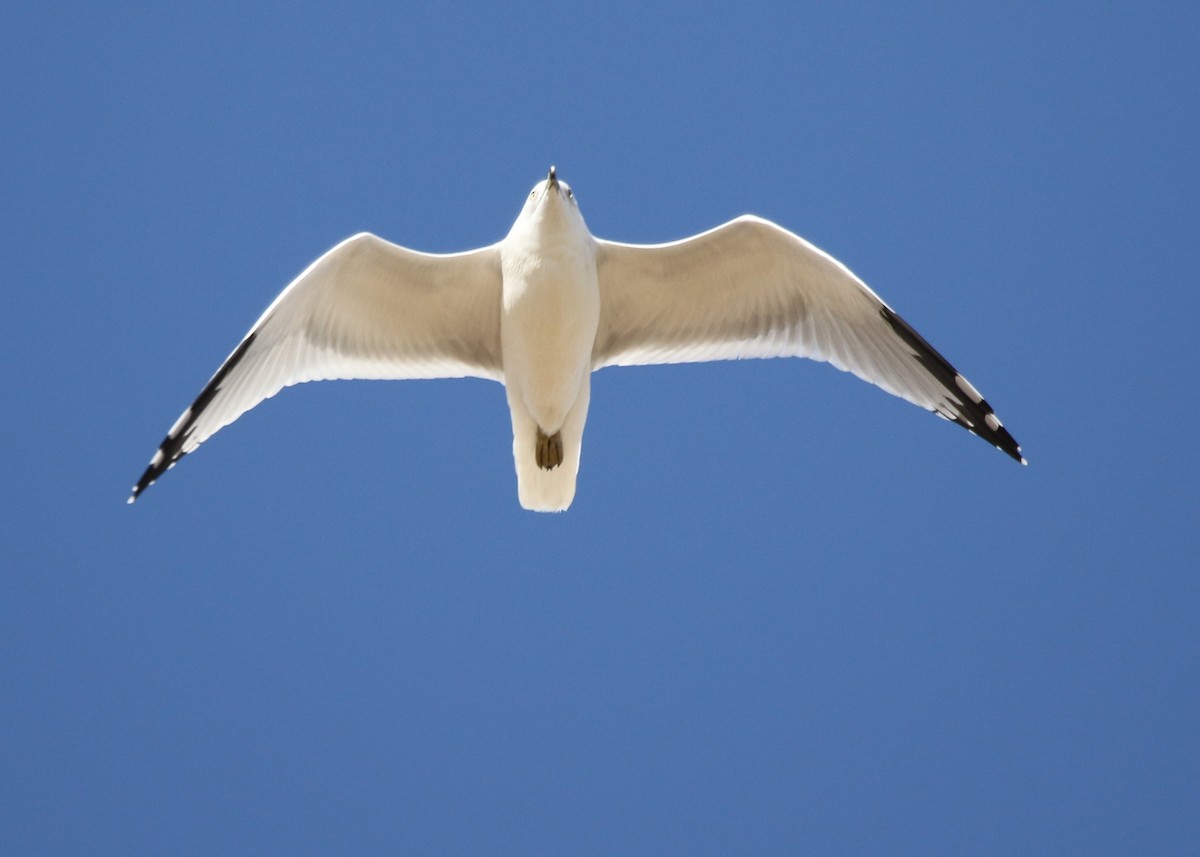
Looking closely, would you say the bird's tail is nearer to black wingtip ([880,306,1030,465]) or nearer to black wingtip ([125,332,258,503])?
black wingtip ([125,332,258,503])

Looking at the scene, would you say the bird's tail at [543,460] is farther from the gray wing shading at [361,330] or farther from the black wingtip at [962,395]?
the black wingtip at [962,395]

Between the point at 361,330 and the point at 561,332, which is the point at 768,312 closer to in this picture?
the point at 561,332

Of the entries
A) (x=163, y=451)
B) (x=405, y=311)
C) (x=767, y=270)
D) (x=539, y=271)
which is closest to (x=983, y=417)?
(x=767, y=270)

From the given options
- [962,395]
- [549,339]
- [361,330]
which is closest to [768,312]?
[962,395]

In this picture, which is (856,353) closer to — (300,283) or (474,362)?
(474,362)

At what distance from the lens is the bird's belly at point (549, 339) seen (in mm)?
6906

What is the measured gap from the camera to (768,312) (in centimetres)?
759

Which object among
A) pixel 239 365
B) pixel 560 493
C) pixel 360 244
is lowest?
pixel 560 493

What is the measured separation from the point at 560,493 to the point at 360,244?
1.59 metres

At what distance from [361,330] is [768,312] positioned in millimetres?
2097

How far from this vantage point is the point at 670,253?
736 cm

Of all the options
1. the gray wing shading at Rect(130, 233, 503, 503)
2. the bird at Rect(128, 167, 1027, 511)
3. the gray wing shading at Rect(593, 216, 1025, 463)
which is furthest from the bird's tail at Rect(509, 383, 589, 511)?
the gray wing shading at Rect(593, 216, 1025, 463)

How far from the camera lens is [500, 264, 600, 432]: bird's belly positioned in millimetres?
6906

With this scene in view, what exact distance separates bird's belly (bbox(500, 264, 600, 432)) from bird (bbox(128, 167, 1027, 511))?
0.01 meters
